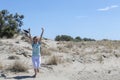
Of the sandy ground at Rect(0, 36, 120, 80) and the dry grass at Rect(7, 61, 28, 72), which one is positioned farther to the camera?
the dry grass at Rect(7, 61, 28, 72)

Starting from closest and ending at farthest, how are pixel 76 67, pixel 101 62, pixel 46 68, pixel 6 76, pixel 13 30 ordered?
pixel 6 76 → pixel 46 68 → pixel 76 67 → pixel 101 62 → pixel 13 30

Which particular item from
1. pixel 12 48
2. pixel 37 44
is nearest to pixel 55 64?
pixel 37 44

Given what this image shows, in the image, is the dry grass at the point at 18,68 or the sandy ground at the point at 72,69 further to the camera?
the dry grass at the point at 18,68

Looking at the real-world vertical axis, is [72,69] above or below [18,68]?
below

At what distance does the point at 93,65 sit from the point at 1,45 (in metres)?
9.14

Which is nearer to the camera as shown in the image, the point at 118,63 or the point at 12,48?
the point at 118,63

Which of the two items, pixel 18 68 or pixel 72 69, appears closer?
pixel 18 68

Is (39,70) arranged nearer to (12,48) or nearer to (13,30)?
(12,48)

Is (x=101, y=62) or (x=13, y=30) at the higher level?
(x=13, y=30)

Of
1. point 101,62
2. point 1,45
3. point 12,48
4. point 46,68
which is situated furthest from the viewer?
point 1,45

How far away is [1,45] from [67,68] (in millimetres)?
9391

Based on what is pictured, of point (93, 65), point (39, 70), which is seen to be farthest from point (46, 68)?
point (93, 65)

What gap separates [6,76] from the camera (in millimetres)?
16484

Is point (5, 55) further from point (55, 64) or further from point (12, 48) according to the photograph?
point (55, 64)
